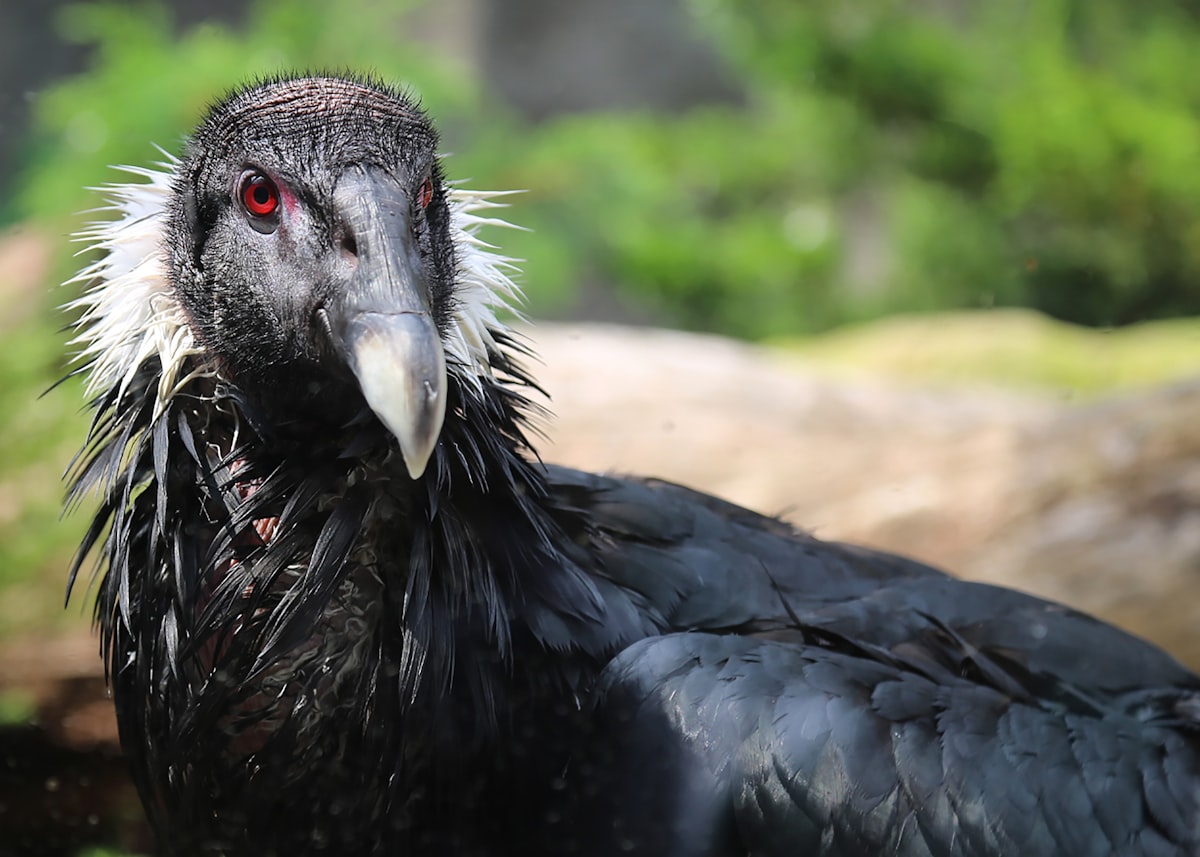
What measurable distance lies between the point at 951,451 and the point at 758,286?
533 cm

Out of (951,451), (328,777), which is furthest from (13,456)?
(951,451)

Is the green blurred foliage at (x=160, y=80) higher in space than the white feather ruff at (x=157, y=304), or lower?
higher

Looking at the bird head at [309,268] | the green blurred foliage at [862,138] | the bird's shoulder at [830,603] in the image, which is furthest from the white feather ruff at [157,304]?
the green blurred foliage at [862,138]

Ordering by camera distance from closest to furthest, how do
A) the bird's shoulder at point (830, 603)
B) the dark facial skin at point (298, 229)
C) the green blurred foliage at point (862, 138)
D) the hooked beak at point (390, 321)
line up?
the hooked beak at point (390, 321) < the dark facial skin at point (298, 229) < the bird's shoulder at point (830, 603) < the green blurred foliage at point (862, 138)

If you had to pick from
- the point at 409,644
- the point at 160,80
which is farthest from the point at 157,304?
the point at 160,80

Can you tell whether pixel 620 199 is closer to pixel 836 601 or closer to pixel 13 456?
pixel 13 456

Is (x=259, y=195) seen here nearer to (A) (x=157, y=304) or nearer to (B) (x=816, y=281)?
(A) (x=157, y=304)

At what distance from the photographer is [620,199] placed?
6246mm

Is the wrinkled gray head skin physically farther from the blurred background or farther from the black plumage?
the blurred background

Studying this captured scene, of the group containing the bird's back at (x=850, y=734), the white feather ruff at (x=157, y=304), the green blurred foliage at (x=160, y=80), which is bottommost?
the bird's back at (x=850, y=734)

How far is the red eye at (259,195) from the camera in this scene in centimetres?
211

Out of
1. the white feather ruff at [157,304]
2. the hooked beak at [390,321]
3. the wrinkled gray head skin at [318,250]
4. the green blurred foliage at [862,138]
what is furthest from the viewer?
the green blurred foliage at [862,138]

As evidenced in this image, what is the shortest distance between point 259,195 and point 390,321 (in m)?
0.43

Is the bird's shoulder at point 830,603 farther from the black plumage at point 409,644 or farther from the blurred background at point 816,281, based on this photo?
the blurred background at point 816,281
